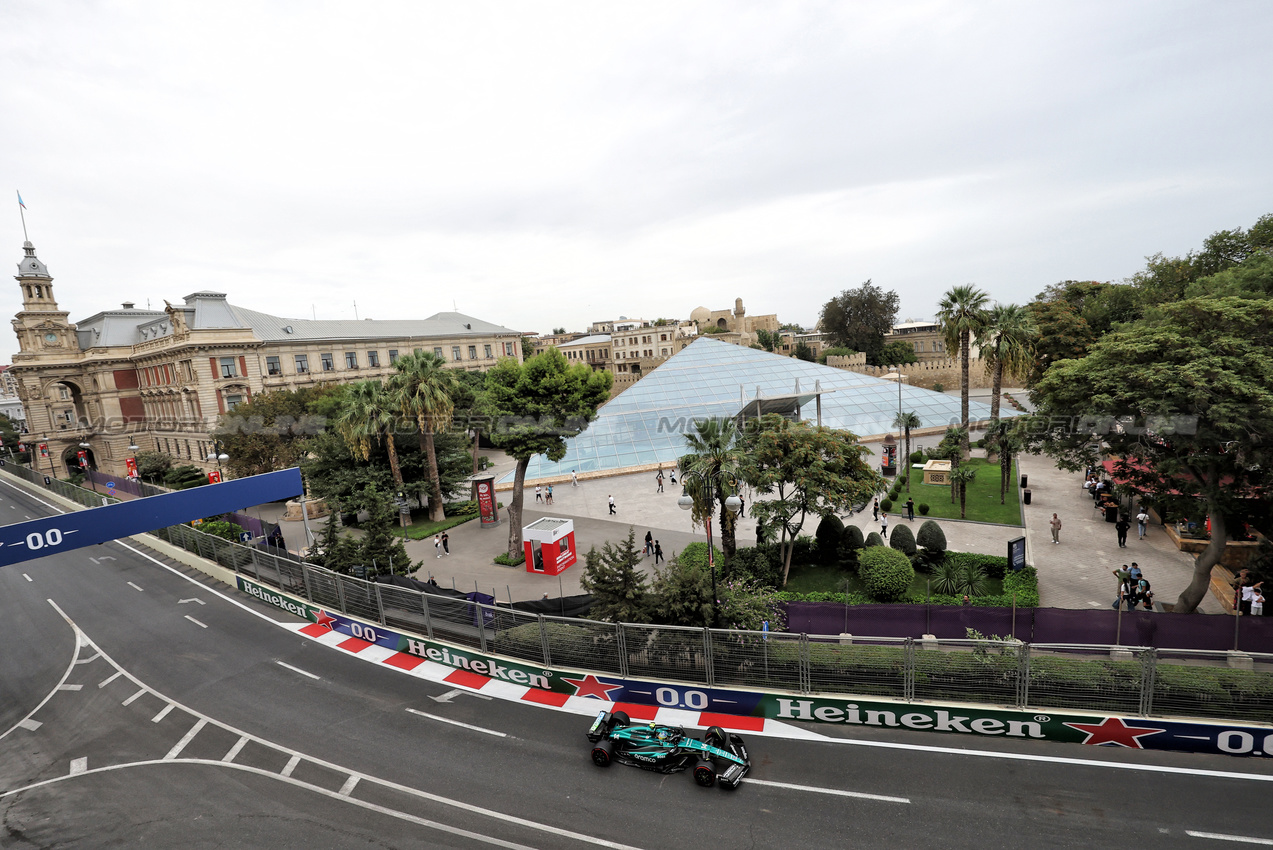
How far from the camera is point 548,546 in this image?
2344cm

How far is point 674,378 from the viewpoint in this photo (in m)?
55.3

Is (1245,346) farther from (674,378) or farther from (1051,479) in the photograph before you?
(674,378)

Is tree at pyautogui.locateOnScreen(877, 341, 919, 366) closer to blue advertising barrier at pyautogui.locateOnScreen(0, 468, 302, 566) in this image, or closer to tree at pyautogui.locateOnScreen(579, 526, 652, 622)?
tree at pyautogui.locateOnScreen(579, 526, 652, 622)

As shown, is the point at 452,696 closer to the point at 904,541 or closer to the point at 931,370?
the point at 904,541

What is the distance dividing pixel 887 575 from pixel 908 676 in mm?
6747

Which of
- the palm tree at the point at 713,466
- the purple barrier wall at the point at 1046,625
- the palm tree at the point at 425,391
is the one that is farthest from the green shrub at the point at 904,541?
the palm tree at the point at 425,391

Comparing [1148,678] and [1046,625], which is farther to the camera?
[1046,625]

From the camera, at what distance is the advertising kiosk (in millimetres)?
23453

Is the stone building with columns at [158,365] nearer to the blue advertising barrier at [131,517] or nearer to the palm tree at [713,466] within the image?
the blue advertising barrier at [131,517]

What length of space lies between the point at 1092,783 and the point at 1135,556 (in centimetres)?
1500

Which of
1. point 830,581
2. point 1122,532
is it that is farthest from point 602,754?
point 1122,532

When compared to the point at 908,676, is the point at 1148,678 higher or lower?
higher

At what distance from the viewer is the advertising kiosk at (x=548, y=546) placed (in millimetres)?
23453

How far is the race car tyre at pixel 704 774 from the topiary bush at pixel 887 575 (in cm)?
1016
